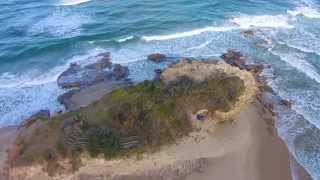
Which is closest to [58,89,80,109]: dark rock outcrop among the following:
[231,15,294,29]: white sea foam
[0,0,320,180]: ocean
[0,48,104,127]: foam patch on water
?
[0,48,104,127]: foam patch on water

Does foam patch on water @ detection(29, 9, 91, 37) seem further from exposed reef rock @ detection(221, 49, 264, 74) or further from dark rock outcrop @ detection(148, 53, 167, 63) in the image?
exposed reef rock @ detection(221, 49, 264, 74)

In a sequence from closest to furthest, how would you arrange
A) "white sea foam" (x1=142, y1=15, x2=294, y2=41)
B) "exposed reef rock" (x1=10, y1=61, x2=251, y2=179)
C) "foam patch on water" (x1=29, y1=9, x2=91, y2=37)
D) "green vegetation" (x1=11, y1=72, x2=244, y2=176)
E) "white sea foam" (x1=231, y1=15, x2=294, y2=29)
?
1. "exposed reef rock" (x1=10, y1=61, x2=251, y2=179)
2. "green vegetation" (x1=11, y1=72, x2=244, y2=176)
3. "white sea foam" (x1=142, y1=15, x2=294, y2=41)
4. "foam patch on water" (x1=29, y1=9, x2=91, y2=37)
5. "white sea foam" (x1=231, y1=15, x2=294, y2=29)

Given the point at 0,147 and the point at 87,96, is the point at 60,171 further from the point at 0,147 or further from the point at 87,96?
the point at 87,96

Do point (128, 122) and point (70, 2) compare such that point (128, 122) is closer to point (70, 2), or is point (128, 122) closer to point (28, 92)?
point (28, 92)

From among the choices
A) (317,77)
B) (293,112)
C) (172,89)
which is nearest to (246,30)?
(317,77)

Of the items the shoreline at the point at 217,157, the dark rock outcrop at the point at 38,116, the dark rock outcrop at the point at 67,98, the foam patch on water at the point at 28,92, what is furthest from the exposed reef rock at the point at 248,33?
the dark rock outcrop at the point at 38,116

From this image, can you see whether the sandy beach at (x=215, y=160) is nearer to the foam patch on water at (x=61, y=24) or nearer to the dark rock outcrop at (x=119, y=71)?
the dark rock outcrop at (x=119, y=71)
